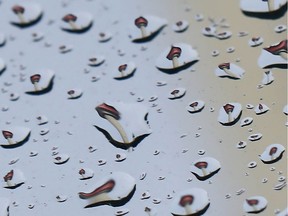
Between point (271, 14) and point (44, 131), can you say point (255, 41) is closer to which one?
point (271, 14)

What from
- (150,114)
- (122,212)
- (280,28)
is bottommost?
(122,212)

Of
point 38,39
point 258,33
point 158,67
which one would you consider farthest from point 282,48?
point 38,39

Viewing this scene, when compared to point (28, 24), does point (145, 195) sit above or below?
below

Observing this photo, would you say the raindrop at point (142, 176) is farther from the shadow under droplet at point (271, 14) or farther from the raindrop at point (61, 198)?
the shadow under droplet at point (271, 14)

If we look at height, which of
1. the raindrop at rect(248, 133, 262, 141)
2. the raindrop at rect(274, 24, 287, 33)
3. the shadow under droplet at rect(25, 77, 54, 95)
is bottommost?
the raindrop at rect(248, 133, 262, 141)

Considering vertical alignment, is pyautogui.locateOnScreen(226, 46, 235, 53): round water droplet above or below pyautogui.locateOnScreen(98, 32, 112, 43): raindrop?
above

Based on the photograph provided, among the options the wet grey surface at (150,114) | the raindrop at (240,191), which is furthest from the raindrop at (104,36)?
the raindrop at (240,191)

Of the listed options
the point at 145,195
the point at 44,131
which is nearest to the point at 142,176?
→ the point at 145,195

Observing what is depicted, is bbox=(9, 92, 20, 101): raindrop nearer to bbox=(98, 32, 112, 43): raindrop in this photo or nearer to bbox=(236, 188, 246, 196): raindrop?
bbox=(98, 32, 112, 43): raindrop

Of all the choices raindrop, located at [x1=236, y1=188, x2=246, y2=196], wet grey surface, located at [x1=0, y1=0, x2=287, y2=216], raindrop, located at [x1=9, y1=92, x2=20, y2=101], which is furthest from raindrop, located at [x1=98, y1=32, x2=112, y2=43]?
raindrop, located at [x1=236, y1=188, x2=246, y2=196]

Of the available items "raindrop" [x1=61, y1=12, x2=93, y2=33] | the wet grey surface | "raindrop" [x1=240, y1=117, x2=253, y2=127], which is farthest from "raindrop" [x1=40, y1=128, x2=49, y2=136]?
"raindrop" [x1=240, y1=117, x2=253, y2=127]

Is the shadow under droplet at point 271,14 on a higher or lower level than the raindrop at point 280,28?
higher
